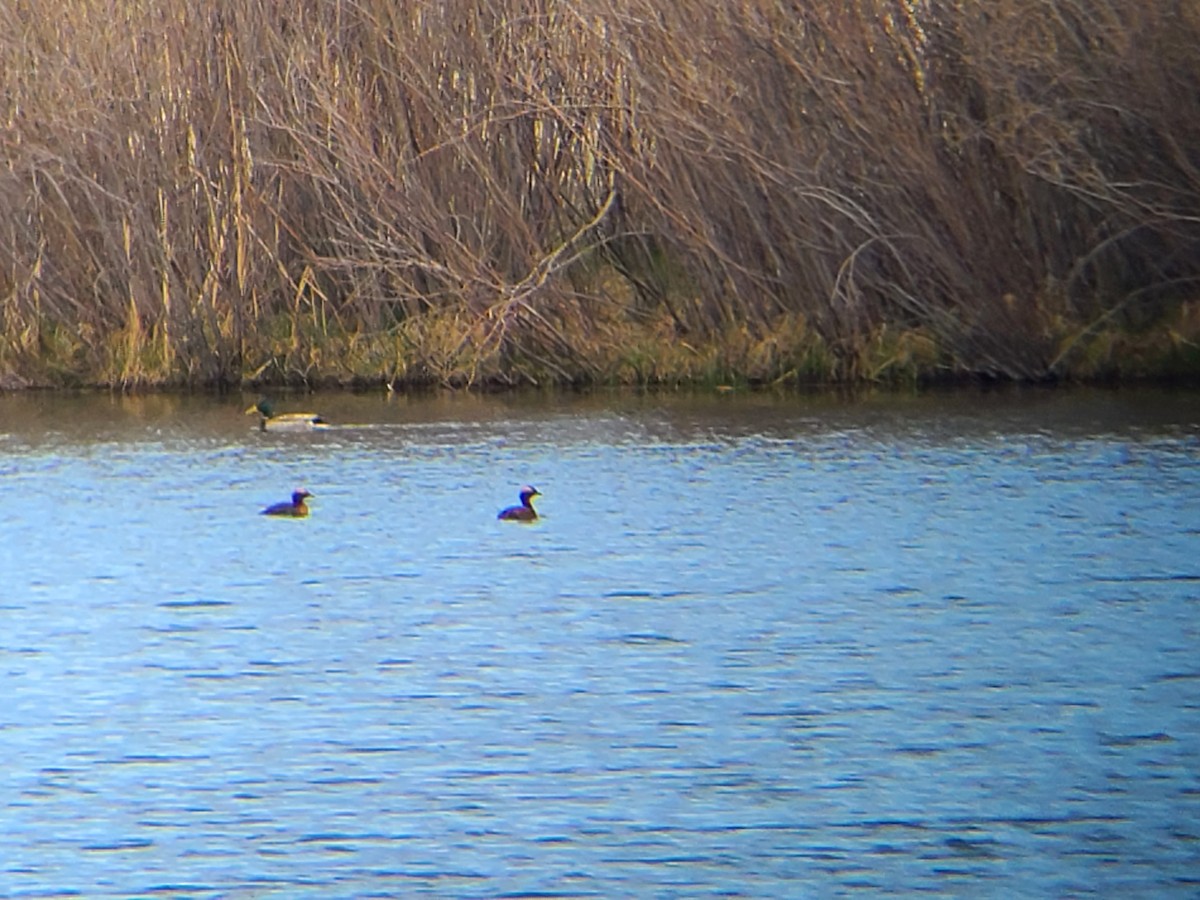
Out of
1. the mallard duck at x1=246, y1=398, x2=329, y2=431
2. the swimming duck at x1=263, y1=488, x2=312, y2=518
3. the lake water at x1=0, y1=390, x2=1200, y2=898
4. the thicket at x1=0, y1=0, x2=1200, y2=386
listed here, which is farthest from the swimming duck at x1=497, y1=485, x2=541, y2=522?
the thicket at x1=0, y1=0, x2=1200, y2=386

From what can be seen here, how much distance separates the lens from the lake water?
25.6 ft

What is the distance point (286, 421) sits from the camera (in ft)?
61.9

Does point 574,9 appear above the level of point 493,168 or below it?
above

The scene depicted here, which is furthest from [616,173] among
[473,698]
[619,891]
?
[619,891]

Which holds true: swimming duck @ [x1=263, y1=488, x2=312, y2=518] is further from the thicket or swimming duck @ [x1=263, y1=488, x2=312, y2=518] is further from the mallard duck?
the thicket

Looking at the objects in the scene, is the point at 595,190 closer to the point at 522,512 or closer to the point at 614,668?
the point at 522,512

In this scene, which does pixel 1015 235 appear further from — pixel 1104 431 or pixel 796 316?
pixel 1104 431

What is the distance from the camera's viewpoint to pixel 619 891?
7383mm

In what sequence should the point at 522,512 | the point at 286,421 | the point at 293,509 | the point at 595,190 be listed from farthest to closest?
the point at 595,190 < the point at 286,421 < the point at 293,509 < the point at 522,512

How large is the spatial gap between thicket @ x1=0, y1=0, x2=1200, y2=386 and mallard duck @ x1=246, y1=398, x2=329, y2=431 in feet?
6.63

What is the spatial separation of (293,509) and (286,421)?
177 inches

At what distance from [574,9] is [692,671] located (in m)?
10.9

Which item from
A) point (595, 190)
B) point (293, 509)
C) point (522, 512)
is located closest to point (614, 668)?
point (522, 512)

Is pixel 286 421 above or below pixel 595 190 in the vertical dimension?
below
